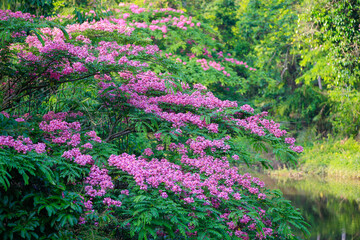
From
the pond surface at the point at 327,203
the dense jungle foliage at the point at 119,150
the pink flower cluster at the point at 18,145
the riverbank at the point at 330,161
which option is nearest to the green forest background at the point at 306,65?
the riverbank at the point at 330,161

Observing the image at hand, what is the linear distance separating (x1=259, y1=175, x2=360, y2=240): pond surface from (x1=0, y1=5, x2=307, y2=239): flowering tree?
5264mm

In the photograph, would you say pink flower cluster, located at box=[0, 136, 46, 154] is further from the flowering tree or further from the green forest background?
the green forest background

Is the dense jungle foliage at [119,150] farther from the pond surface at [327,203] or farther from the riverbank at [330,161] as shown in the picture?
the riverbank at [330,161]

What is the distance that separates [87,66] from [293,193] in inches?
Answer: 409

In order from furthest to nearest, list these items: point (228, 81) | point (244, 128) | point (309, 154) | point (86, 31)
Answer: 1. point (309, 154)
2. point (228, 81)
3. point (86, 31)
4. point (244, 128)

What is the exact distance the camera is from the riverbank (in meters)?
14.3

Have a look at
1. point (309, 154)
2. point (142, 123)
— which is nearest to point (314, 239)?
point (142, 123)

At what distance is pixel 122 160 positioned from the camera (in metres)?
3.47

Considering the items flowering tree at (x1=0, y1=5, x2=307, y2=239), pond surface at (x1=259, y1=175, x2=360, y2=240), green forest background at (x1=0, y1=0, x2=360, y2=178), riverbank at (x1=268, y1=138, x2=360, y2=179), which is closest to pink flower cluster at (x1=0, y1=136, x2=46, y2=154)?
flowering tree at (x1=0, y1=5, x2=307, y2=239)

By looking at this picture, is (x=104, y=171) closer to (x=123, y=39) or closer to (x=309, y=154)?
(x=123, y=39)

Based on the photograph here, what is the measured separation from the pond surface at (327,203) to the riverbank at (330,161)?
1.62ft

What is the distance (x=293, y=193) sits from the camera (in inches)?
500

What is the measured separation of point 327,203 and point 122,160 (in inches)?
377

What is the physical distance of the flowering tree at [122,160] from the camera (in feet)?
9.93
